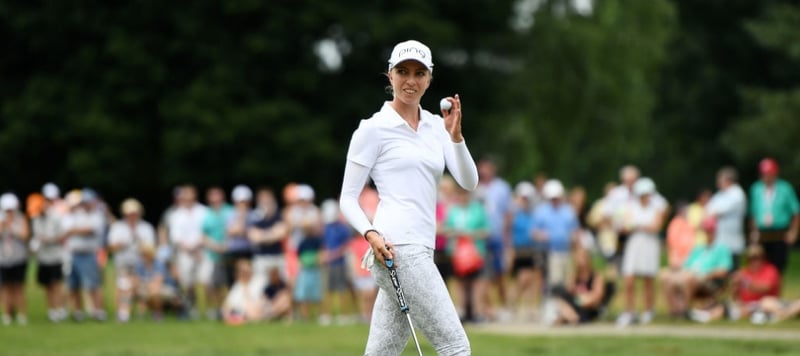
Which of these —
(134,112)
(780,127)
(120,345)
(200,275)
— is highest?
(134,112)

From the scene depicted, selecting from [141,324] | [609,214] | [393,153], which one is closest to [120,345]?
[141,324]

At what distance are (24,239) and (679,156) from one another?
117 feet

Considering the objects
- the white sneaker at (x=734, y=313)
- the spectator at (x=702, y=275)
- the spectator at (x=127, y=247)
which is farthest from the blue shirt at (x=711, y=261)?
the spectator at (x=127, y=247)

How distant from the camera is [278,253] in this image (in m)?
21.3

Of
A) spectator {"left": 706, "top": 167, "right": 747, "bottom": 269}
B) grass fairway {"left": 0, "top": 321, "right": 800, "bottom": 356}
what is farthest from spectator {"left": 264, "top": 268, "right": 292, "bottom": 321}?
spectator {"left": 706, "top": 167, "right": 747, "bottom": 269}

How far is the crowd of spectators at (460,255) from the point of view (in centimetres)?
1922

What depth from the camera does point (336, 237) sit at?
2094 centimetres

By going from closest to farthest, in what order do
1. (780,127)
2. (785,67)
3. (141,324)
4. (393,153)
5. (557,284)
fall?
(393,153) < (557,284) < (141,324) < (780,127) < (785,67)

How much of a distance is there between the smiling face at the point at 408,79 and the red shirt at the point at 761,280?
1243 cm

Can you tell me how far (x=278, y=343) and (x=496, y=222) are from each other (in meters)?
4.78

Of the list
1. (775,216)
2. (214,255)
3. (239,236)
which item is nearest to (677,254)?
(775,216)

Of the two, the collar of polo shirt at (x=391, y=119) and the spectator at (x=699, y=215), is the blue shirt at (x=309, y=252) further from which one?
the collar of polo shirt at (x=391, y=119)

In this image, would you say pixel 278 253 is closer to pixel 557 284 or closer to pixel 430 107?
pixel 557 284

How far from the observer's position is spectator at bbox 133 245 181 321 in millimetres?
21609
